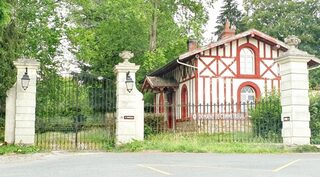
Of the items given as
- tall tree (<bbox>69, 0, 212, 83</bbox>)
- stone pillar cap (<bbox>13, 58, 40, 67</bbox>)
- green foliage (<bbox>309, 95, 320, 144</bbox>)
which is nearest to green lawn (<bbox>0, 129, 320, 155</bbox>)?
green foliage (<bbox>309, 95, 320, 144</bbox>)

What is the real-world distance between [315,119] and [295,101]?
9.37 ft

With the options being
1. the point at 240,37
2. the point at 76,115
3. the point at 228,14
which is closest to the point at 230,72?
the point at 240,37

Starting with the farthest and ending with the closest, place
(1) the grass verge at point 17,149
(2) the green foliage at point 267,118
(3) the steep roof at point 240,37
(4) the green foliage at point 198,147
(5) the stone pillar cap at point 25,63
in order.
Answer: (3) the steep roof at point 240,37, (2) the green foliage at point 267,118, (5) the stone pillar cap at point 25,63, (4) the green foliage at point 198,147, (1) the grass verge at point 17,149

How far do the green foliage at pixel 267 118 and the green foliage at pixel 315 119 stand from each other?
1.24 meters

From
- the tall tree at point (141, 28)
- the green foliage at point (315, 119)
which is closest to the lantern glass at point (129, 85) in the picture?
the green foliage at point (315, 119)

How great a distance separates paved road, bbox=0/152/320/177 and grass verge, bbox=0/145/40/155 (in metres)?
0.60

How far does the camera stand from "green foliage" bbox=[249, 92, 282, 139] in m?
16.9

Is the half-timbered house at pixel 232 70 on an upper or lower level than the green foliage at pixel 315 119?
upper

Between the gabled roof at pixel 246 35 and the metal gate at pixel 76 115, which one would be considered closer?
the metal gate at pixel 76 115

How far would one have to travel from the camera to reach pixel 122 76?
16.2 meters

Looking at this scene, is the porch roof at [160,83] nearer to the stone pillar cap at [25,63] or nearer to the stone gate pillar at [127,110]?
the stone gate pillar at [127,110]

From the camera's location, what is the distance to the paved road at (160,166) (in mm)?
9578

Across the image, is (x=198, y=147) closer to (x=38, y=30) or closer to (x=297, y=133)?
(x=297, y=133)

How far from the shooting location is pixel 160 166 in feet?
35.4
